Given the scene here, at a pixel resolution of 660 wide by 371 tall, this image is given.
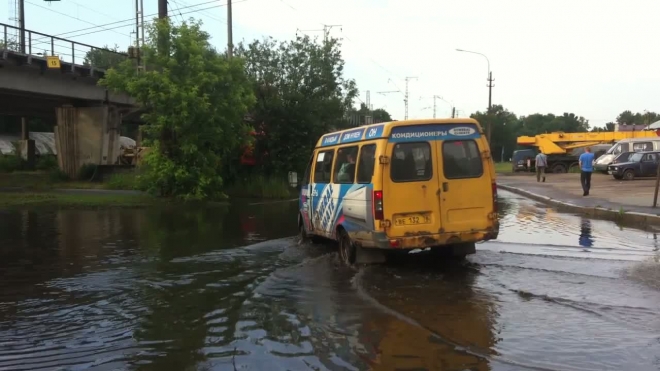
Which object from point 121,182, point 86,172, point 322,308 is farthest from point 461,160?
point 86,172

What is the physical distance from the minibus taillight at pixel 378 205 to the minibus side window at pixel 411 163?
313 millimetres

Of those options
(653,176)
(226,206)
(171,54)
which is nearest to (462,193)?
(226,206)

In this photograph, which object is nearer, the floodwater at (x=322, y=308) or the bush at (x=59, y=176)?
the floodwater at (x=322, y=308)

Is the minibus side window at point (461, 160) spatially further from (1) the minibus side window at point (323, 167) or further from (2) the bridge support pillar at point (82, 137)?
(2) the bridge support pillar at point (82, 137)

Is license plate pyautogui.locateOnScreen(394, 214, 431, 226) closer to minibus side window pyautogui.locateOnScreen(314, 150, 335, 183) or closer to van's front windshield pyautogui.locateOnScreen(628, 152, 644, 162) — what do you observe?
minibus side window pyautogui.locateOnScreen(314, 150, 335, 183)

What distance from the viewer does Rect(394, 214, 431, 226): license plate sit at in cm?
822

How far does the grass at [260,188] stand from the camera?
2919 centimetres

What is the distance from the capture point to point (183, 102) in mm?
22531

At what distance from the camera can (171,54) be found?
2372 cm

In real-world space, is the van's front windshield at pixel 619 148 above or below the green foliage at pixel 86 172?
above

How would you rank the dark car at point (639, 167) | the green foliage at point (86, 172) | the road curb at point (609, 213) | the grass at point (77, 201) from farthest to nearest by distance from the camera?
1. the green foliage at point (86, 172)
2. the dark car at point (639, 167)
3. the grass at point (77, 201)
4. the road curb at point (609, 213)

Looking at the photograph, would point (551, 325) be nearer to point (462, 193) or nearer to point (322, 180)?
point (462, 193)

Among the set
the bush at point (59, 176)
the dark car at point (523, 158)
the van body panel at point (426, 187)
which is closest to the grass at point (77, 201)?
the bush at point (59, 176)

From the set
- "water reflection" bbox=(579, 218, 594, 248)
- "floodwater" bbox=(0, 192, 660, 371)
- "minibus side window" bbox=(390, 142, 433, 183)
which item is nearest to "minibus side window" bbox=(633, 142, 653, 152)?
"water reflection" bbox=(579, 218, 594, 248)
